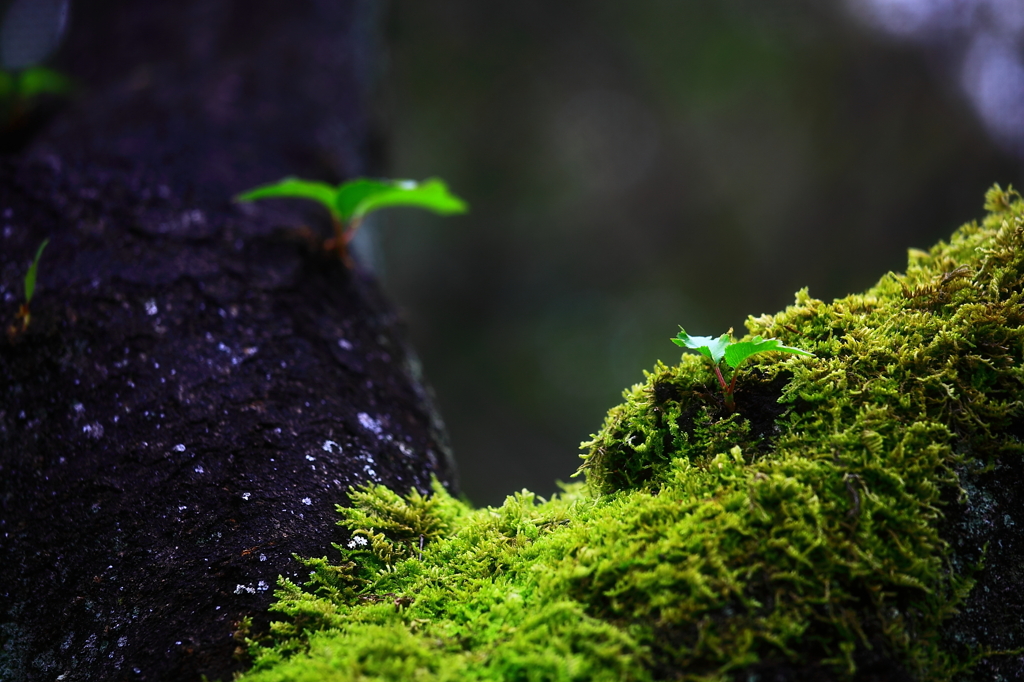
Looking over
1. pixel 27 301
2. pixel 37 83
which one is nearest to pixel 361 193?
pixel 27 301

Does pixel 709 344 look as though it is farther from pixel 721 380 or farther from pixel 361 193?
pixel 361 193

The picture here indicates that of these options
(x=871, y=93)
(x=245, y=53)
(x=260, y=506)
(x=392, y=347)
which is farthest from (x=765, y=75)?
(x=260, y=506)

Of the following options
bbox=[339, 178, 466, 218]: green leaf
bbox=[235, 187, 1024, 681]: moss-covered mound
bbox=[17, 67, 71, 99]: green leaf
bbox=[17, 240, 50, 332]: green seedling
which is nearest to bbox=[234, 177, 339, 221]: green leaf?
bbox=[339, 178, 466, 218]: green leaf

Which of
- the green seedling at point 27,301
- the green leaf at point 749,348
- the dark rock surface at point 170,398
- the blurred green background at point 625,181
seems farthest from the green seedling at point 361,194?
the blurred green background at point 625,181

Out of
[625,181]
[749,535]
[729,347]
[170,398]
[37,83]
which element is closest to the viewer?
[749,535]

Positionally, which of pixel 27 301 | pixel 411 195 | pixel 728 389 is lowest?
pixel 728 389

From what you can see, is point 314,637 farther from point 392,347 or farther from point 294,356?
point 392,347

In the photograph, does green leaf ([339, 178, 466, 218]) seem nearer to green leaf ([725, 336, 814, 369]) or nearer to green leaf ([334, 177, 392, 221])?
green leaf ([334, 177, 392, 221])

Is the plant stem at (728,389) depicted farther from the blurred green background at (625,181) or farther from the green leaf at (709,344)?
the blurred green background at (625,181)
